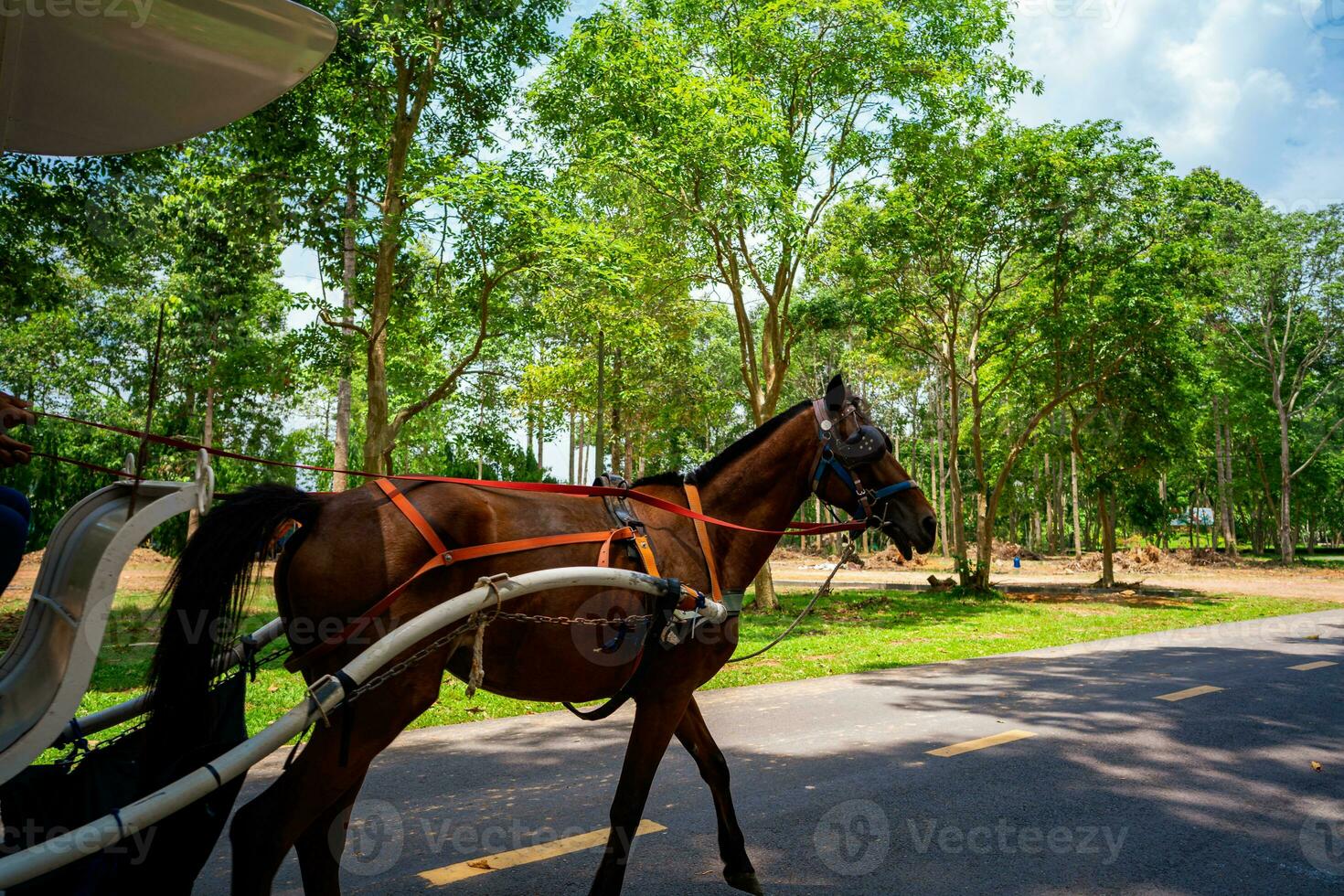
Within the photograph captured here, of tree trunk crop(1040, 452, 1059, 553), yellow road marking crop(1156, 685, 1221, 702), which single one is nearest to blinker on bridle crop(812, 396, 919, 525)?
yellow road marking crop(1156, 685, 1221, 702)

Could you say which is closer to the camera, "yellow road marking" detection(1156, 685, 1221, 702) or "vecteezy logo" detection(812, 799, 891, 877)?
"vecteezy logo" detection(812, 799, 891, 877)

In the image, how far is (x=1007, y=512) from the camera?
174 feet

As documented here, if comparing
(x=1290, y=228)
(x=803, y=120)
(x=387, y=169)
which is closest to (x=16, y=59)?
(x=387, y=169)

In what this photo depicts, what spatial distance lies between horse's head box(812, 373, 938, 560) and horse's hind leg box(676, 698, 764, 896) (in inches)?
51.5

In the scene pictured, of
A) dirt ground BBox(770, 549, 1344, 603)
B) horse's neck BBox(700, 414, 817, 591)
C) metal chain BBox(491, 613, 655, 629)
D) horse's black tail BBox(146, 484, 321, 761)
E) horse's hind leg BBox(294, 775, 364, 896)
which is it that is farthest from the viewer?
dirt ground BBox(770, 549, 1344, 603)

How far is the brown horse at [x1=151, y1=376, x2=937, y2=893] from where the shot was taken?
2959 mm

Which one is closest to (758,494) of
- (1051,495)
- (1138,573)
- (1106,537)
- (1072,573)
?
(1106,537)

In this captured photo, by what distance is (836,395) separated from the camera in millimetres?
4328

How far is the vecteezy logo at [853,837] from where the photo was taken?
400cm

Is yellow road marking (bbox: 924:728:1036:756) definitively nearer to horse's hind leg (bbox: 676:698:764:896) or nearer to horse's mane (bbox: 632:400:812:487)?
horse's hind leg (bbox: 676:698:764:896)

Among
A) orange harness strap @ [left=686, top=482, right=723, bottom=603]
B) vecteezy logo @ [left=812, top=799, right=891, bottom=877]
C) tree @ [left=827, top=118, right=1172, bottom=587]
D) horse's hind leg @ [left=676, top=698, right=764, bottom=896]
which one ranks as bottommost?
vecteezy logo @ [left=812, top=799, right=891, bottom=877]

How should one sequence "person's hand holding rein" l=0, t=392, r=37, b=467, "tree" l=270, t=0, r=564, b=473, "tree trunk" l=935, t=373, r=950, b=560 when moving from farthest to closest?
"tree trunk" l=935, t=373, r=950, b=560 < "tree" l=270, t=0, r=564, b=473 < "person's hand holding rein" l=0, t=392, r=37, b=467

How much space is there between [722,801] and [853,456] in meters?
1.80

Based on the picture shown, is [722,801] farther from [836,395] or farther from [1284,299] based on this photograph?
[1284,299]
